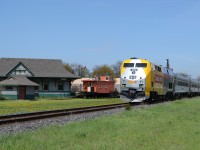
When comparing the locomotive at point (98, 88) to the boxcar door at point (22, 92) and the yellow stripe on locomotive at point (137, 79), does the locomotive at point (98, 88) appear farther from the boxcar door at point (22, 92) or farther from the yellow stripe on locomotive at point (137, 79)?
the yellow stripe on locomotive at point (137, 79)

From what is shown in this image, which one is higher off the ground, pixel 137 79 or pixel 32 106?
pixel 137 79

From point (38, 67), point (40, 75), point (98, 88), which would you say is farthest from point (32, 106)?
point (38, 67)

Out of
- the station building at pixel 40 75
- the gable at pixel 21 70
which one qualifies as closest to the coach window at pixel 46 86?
the station building at pixel 40 75

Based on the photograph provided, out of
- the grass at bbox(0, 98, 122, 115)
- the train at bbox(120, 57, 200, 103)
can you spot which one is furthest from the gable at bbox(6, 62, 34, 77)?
the train at bbox(120, 57, 200, 103)

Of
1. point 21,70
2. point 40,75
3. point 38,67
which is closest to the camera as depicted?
point 21,70

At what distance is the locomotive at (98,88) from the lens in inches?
2552

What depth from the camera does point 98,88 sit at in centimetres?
6506

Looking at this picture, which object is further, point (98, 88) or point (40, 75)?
point (40, 75)

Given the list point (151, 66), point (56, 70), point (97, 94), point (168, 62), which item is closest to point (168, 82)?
point (151, 66)

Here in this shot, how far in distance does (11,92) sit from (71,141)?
159ft

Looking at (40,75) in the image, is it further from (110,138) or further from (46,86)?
(110,138)

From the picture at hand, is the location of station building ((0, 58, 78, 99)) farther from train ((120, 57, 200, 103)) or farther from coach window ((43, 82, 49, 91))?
train ((120, 57, 200, 103))

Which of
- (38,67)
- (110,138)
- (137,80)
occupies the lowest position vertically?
(110,138)

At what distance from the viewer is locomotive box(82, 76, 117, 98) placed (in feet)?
213
